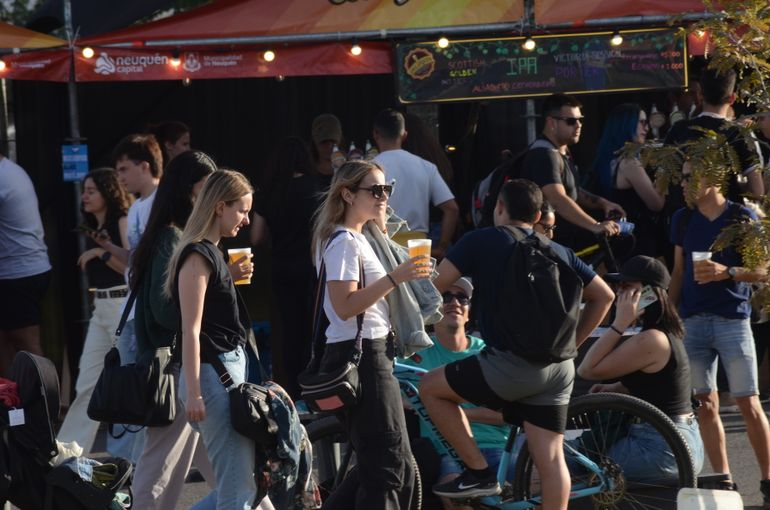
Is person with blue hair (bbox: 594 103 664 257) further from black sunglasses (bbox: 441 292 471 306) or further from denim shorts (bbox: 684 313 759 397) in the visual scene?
black sunglasses (bbox: 441 292 471 306)

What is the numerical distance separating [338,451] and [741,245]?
2432mm

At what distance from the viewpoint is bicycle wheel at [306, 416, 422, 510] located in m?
6.19

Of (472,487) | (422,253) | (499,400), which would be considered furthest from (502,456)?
(422,253)

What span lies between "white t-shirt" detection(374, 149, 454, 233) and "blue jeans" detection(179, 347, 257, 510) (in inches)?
133

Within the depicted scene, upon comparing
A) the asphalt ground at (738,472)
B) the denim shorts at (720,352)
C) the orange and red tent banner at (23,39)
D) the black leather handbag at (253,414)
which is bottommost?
the asphalt ground at (738,472)

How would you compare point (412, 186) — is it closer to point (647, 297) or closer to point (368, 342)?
point (647, 297)

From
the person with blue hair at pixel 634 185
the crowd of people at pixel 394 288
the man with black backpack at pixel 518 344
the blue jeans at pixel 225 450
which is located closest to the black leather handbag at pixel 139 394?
the crowd of people at pixel 394 288

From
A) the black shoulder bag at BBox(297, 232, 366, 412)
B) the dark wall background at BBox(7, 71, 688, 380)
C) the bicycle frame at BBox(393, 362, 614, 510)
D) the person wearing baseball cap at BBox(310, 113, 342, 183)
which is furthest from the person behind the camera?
the dark wall background at BBox(7, 71, 688, 380)

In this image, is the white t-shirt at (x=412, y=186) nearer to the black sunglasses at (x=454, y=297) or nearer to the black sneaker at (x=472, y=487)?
the black sunglasses at (x=454, y=297)

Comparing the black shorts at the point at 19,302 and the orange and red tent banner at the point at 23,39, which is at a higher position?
the orange and red tent banner at the point at 23,39

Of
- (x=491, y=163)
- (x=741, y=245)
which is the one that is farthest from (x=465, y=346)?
(x=491, y=163)

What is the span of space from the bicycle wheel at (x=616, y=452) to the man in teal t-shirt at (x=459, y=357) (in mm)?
351

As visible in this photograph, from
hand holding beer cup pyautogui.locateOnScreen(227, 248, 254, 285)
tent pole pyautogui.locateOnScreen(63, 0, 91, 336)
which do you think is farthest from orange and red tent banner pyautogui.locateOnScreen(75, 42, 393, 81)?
hand holding beer cup pyautogui.locateOnScreen(227, 248, 254, 285)

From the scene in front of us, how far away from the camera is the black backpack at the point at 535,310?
18.1 ft
